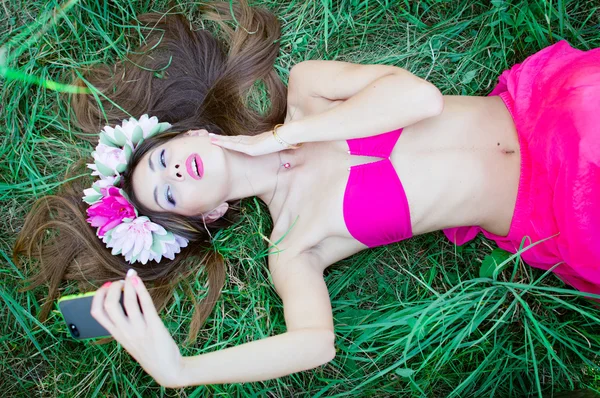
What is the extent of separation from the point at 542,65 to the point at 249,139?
1.59m

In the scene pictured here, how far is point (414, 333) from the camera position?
291cm

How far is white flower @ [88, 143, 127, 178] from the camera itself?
105 inches

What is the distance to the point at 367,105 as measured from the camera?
2488 mm

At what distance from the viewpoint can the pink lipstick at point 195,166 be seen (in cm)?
251

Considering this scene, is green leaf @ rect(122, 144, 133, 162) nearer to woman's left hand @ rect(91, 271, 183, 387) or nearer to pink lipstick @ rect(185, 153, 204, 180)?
pink lipstick @ rect(185, 153, 204, 180)

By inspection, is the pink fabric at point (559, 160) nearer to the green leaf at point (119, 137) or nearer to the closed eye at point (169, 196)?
the closed eye at point (169, 196)

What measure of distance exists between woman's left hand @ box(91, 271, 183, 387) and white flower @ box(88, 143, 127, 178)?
2.50 feet

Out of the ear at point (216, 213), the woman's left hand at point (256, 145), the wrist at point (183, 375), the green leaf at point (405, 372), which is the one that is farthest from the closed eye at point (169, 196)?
the green leaf at point (405, 372)

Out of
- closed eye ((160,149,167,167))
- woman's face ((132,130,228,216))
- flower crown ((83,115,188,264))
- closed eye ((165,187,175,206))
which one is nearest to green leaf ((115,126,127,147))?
flower crown ((83,115,188,264))

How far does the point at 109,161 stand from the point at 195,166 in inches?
19.8

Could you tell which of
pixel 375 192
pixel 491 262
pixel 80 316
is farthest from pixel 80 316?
pixel 491 262

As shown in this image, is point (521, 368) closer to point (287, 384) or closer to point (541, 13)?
point (287, 384)

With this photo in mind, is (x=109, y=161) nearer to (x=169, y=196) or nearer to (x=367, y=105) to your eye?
(x=169, y=196)

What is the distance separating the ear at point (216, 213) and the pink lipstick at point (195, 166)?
342 millimetres
